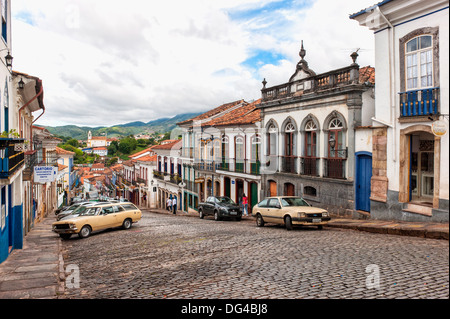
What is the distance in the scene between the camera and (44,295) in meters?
7.05

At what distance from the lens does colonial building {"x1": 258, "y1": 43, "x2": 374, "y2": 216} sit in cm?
1540

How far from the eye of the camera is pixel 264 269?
6734mm

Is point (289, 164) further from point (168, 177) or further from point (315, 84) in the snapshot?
point (168, 177)

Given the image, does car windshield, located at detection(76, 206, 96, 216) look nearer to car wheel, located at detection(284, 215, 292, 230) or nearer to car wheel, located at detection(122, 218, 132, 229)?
car wheel, located at detection(122, 218, 132, 229)

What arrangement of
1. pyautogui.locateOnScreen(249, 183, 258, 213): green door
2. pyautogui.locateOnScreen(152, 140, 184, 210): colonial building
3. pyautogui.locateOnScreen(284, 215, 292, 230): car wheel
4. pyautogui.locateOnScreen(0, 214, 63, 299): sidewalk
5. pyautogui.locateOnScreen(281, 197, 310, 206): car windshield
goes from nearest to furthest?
pyautogui.locateOnScreen(0, 214, 63, 299): sidewalk < pyautogui.locateOnScreen(284, 215, 292, 230): car wheel < pyautogui.locateOnScreen(281, 197, 310, 206): car windshield < pyautogui.locateOnScreen(249, 183, 258, 213): green door < pyautogui.locateOnScreen(152, 140, 184, 210): colonial building

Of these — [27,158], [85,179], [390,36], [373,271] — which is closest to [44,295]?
[373,271]

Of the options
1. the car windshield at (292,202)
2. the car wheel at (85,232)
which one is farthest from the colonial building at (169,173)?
the car windshield at (292,202)

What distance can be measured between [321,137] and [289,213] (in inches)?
210

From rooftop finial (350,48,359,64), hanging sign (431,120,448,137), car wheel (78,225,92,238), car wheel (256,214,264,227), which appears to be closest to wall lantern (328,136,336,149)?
rooftop finial (350,48,359,64)

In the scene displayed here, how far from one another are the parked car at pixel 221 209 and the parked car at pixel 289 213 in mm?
4270

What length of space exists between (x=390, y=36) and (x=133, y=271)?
673 cm

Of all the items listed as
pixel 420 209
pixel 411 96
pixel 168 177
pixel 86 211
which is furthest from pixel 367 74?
pixel 168 177

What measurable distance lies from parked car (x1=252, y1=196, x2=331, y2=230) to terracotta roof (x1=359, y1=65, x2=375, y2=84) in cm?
597

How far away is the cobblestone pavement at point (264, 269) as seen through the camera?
372 centimetres
